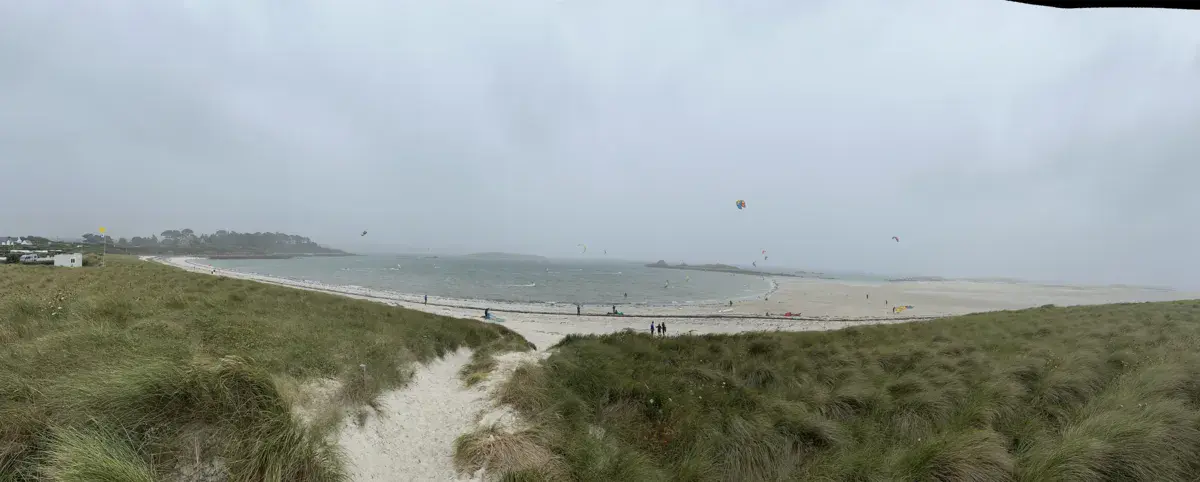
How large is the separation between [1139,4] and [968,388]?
738 cm

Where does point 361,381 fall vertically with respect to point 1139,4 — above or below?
below

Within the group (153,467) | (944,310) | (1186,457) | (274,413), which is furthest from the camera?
(944,310)

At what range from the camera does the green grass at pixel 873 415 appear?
167 inches

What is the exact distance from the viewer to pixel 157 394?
3.95 meters

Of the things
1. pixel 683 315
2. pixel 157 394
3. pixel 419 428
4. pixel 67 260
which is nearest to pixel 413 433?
pixel 419 428

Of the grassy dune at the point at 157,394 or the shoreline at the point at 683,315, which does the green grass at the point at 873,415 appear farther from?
the shoreline at the point at 683,315

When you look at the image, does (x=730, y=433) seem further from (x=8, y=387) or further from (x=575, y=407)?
(x=8, y=387)

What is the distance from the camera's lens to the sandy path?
527 centimetres

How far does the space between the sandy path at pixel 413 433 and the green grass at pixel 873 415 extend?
2.13 ft

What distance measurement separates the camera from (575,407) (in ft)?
22.7

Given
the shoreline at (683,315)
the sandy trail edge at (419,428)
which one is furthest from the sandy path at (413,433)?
the shoreline at (683,315)

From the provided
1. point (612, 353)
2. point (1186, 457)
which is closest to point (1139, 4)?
point (1186, 457)

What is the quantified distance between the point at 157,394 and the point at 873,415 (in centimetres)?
972

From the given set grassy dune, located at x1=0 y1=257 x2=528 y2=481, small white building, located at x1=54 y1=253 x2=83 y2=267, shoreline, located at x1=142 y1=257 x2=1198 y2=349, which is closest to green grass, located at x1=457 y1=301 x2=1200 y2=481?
grassy dune, located at x1=0 y1=257 x2=528 y2=481
